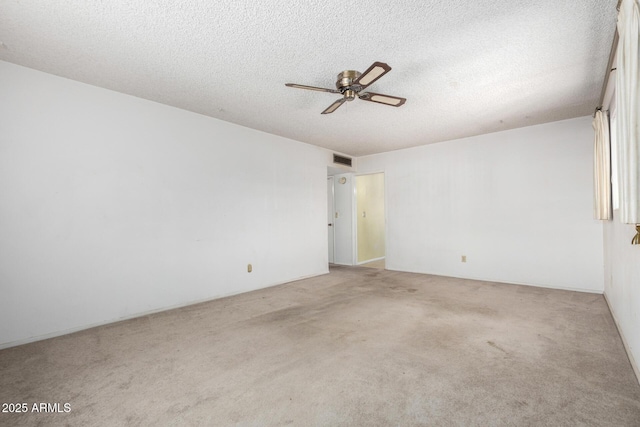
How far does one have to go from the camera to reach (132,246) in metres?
3.35

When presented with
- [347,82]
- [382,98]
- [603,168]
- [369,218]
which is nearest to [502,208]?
[603,168]

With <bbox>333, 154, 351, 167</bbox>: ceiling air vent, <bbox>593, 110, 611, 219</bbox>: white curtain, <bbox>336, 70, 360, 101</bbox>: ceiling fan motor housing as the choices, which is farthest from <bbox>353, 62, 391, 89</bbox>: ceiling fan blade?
<bbox>333, 154, 351, 167</bbox>: ceiling air vent

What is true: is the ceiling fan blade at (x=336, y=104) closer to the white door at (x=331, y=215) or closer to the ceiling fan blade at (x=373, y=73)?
the ceiling fan blade at (x=373, y=73)

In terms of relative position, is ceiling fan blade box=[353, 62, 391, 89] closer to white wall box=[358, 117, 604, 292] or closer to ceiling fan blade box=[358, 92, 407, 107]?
ceiling fan blade box=[358, 92, 407, 107]

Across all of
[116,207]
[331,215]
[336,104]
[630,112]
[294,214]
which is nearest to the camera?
[630,112]

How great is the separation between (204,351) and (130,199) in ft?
6.55

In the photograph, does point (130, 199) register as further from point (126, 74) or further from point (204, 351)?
Result: point (204, 351)

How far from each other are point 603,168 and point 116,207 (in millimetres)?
5249

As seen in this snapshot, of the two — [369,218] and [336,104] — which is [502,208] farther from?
[336,104]

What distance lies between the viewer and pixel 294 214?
211 inches

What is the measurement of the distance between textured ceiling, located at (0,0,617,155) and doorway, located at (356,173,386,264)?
141 inches

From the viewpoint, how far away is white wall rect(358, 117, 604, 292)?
4258 mm

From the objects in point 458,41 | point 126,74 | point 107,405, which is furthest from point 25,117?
point 458,41

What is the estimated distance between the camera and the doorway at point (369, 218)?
282 inches
